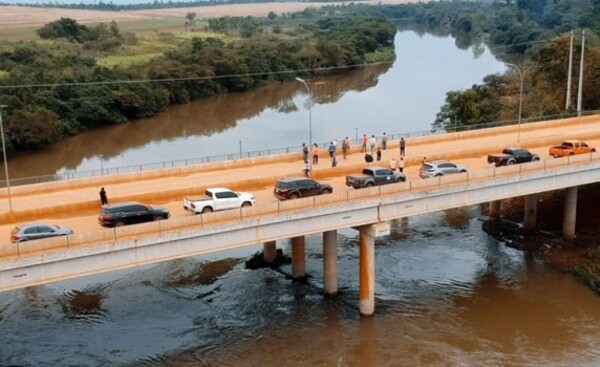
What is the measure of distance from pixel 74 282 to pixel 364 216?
52.9 ft

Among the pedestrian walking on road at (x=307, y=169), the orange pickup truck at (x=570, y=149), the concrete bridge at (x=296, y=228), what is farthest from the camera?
the orange pickup truck at (x=570, y=149)

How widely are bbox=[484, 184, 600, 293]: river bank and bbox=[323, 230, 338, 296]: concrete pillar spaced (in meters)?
13.3

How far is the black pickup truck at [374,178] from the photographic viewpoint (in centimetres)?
3606

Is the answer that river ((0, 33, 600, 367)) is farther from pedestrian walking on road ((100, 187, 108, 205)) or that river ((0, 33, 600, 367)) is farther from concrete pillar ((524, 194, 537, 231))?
pedestrian walking on road ((100, 187, 108, 205))

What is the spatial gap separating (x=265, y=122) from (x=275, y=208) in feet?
203

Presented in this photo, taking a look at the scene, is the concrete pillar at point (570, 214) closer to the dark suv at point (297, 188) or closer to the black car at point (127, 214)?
the dark suv at point (297, 188)

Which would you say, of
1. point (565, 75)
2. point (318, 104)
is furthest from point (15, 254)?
point (318, 104)

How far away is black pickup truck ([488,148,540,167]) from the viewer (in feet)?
133

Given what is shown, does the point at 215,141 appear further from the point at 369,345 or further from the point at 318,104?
the point at 369,345

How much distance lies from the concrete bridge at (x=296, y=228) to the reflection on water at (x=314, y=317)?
2.27m

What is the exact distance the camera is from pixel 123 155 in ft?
250

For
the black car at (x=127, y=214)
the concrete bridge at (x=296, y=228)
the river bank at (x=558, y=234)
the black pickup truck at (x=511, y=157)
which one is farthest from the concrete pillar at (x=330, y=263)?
the river bank at (x=558, y=234)

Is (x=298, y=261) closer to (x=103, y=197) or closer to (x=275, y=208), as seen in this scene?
(x=275, y=208)

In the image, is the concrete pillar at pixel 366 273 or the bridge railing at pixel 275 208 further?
the concrete pillar at pixel 366 273
